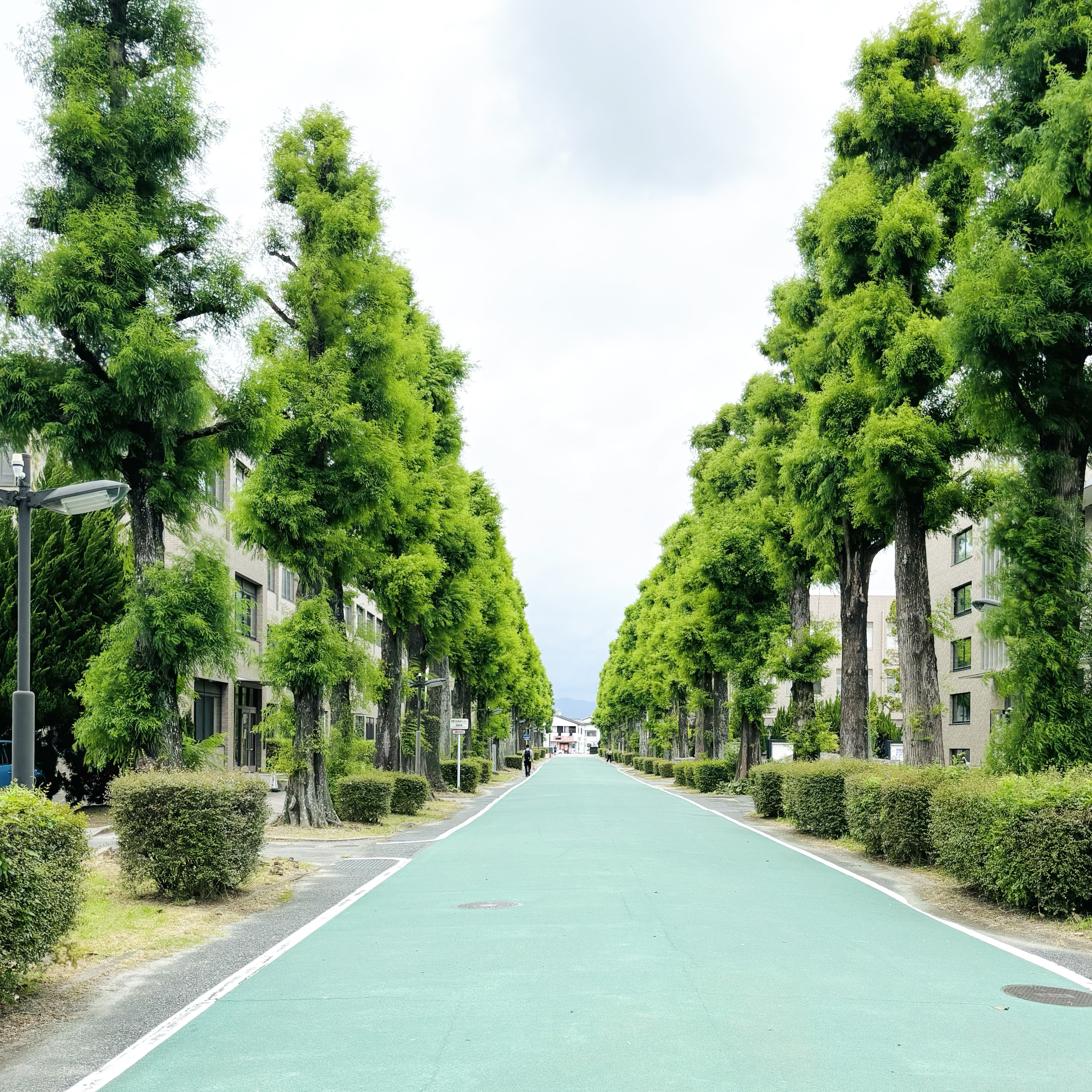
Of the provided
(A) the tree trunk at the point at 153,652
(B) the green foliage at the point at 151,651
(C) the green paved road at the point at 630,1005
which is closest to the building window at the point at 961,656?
(C) the green paved road at the point at 630,1005

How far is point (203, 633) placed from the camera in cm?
1438

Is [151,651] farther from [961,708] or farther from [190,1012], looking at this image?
[961,708]

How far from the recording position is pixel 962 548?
4875 cm

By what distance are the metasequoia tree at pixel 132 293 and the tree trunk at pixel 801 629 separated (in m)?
18.2

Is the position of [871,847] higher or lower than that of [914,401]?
lower

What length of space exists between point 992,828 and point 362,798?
14.4 meters

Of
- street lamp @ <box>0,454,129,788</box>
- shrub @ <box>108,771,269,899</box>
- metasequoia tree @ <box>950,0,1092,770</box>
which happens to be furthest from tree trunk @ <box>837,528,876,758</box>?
street lamp @ <box>0,454,129,788</box>

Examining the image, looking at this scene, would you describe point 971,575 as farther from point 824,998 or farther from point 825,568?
point 824,998

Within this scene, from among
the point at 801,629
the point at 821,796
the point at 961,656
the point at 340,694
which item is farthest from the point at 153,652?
the point at 961,656

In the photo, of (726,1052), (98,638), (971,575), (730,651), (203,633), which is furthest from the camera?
(971,575)

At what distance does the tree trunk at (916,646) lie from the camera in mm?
17844

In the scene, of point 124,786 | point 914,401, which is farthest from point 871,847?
point 124,786

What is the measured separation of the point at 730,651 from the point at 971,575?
1659cm

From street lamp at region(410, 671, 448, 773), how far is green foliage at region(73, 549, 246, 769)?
59.1 ft
